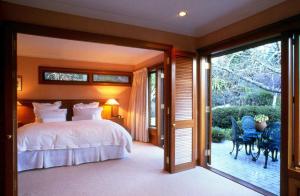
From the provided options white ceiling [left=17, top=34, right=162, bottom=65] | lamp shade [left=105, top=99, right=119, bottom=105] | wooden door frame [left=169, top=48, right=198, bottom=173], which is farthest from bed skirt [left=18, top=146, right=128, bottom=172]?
white ceiling [left=17, top=34, right=162, bottom=65]

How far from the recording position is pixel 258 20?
277 cm

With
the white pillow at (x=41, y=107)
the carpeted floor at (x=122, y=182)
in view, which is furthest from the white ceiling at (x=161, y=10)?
the white pillow at (x=41, y=107)

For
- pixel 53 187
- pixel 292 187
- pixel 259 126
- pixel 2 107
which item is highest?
pixel 2 107

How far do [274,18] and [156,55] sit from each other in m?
→ 3.33

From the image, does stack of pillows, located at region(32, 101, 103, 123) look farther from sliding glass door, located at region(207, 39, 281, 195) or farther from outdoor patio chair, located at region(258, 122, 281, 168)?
outdoor patio chair, located at region(258, 122, 281, 168)

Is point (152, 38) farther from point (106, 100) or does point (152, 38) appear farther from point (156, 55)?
point (106, 100)

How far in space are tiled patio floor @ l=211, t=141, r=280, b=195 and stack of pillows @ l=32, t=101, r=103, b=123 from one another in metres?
3.45

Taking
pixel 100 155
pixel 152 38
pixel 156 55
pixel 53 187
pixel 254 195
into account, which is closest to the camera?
pixel 254 195

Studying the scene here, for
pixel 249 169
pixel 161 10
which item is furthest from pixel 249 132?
pixel 161 10

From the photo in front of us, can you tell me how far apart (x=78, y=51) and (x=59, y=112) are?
1700 millimetres

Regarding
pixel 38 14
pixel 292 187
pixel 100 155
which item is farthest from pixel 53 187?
pixel 292 187

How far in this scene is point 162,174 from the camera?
11.5 feet

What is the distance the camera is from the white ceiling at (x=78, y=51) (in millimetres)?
4539

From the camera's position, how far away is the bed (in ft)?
12.4
